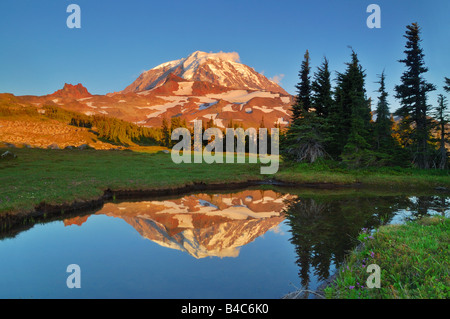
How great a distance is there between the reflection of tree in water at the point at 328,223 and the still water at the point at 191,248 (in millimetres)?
57

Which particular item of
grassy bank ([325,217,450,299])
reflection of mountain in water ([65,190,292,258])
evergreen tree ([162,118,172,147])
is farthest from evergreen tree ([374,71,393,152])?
evergreen tree ([162,118,172,147])

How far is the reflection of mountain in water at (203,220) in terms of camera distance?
14260 millimetres

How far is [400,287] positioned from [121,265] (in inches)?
389

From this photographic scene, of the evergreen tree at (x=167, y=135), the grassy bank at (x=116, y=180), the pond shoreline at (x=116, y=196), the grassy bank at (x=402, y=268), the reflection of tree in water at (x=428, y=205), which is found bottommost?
the reflection of tree in water at (x=428, y=205)

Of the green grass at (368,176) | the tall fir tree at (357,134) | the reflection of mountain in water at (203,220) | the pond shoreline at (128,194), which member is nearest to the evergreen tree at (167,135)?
the green grass at (368,176)

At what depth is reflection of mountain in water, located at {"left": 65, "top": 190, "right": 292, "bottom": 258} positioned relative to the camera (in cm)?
1426

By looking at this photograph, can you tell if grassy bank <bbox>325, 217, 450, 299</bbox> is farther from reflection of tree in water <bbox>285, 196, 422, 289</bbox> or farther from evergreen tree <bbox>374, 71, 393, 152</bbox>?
evergreen tree <bbox>374, 71, 393, 152</bbox>

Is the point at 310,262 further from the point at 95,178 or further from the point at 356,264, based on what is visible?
the point at 95,178

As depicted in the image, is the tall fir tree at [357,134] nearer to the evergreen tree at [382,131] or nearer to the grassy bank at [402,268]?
the evergreen tree at [382,131]

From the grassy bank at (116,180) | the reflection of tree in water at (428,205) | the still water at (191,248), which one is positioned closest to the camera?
the still water at (191,248)

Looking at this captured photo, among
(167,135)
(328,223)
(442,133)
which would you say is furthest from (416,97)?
(167,135)

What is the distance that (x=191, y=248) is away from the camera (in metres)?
13.5
